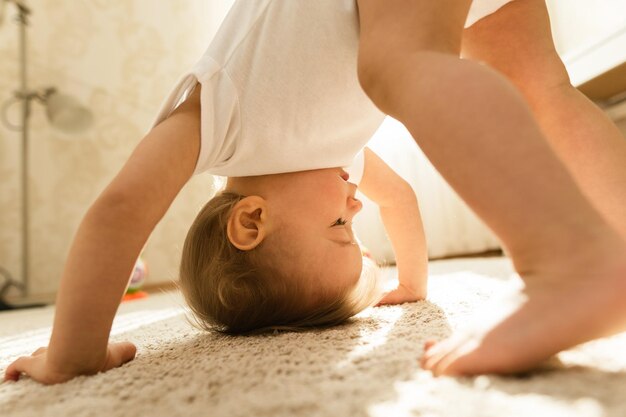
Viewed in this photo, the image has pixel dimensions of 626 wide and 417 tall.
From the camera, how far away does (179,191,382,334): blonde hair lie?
67cm

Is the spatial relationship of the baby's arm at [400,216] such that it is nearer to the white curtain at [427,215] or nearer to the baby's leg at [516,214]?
the baby's leg at [516,214]

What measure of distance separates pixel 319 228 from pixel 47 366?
0.35m

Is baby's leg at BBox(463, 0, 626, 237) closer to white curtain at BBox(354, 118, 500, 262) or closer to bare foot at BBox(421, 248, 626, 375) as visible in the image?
bare foot at BBox(421, 248, 626, 375)

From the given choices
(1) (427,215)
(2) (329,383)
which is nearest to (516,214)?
(2) (329,383)

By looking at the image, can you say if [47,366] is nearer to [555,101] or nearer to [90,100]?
[555,101]

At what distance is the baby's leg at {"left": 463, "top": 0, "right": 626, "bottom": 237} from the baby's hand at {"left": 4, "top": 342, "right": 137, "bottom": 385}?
58cm

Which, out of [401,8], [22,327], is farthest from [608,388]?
[22,327]

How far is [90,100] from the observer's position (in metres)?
2.30

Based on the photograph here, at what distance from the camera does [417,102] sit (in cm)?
41

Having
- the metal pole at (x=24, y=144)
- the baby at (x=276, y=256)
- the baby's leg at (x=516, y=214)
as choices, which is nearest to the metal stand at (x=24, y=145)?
the metal pole at (x=24, y=144)

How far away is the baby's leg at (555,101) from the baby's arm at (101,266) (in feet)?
1.62

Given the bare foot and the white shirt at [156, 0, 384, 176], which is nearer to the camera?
the bare foot

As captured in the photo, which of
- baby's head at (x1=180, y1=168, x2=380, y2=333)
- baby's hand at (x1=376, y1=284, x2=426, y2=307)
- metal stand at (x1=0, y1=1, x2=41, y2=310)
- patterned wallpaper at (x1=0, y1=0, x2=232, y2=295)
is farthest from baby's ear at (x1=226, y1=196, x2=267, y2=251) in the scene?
metal stand at (x1=0, y1=1, x2=41, y2=310)

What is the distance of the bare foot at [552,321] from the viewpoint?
1.09 feet
